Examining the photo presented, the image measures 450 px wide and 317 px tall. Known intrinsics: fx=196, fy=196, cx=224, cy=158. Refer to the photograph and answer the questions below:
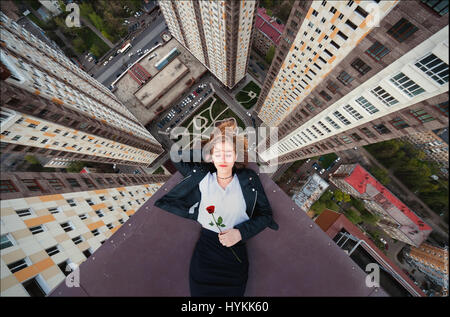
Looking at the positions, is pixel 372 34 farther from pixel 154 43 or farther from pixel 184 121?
pixel 154 43

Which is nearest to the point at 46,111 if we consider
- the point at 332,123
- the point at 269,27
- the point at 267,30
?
the point at 332,123

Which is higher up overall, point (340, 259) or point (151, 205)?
point (340, 259)

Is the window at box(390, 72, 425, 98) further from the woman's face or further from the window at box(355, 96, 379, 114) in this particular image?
the woman's face

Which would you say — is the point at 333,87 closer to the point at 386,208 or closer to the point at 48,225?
the point at 48,225

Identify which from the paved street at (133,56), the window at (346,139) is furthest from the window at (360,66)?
the paved street at (133,56)

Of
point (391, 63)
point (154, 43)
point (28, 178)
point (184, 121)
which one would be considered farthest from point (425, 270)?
point (154, 43)
